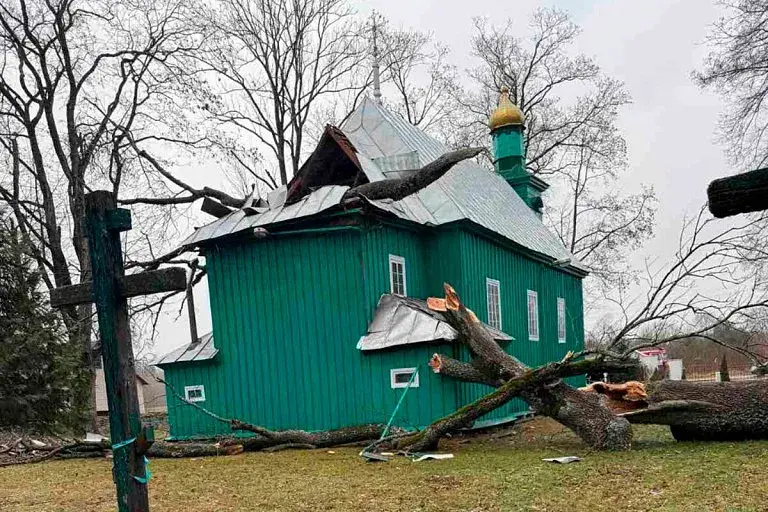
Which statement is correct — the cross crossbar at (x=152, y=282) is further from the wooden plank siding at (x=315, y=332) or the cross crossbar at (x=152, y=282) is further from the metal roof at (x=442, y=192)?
the metal roof at (x=442, y=192)

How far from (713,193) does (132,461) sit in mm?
4177

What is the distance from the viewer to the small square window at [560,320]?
2045 centimetres

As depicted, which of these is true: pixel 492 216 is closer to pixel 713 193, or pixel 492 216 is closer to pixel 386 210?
pixel 386 210

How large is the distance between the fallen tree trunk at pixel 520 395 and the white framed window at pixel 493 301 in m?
4.43

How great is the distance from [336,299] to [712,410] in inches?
264

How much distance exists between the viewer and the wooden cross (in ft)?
15.4

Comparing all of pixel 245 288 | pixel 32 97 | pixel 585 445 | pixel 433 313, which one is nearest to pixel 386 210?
pixel 433 313

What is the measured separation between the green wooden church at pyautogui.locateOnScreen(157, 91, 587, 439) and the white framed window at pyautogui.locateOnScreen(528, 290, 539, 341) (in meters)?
2.36

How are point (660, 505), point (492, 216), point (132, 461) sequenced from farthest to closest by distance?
point (492, 216) < point (660, 505) < point (132, 461)

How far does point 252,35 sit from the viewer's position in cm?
2453

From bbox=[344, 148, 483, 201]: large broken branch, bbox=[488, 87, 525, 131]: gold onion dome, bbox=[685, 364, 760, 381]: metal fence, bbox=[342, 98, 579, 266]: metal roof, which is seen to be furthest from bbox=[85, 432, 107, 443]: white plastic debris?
bbox=[685, 364, 760, 381]: metal fence

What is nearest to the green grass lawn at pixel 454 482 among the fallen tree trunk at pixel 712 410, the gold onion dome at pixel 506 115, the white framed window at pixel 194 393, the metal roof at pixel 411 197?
the fallen tree trunk at pixel 712 410

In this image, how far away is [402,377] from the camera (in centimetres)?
1186

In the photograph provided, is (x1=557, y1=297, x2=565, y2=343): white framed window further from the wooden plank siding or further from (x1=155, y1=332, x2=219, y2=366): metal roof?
(x1=155, y1=332, x2=219, y2=366): metal roof
